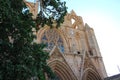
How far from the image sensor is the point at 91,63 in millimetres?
18547

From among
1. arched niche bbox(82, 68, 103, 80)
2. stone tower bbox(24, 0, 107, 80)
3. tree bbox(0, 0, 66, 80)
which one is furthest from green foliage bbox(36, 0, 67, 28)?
arched niche bbox(82, 68, 103, 80)

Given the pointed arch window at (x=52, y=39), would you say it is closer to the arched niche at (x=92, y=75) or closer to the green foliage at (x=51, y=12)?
the arched niche at (x=92, y=75)

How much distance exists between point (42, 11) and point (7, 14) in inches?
135

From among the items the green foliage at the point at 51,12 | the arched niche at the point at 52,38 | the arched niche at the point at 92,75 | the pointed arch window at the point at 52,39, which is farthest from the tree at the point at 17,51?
the arched niche at the point at 92,75

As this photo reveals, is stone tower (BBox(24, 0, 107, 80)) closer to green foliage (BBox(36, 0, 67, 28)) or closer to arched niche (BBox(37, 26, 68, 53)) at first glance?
arched niche (BBox(37, 26, 68, 53))

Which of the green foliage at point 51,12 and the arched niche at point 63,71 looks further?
the arched niche at point 63,71

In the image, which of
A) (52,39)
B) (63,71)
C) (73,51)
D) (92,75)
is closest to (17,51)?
(63,71)

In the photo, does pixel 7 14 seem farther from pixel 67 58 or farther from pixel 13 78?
pixel 67 58

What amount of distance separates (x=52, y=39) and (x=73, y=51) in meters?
2.71

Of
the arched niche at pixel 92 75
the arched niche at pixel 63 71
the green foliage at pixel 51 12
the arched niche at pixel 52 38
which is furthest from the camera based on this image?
the arched niche at pixel 52 38

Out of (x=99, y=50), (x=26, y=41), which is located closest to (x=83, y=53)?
(x=99, y=50)

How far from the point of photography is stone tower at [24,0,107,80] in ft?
55.1

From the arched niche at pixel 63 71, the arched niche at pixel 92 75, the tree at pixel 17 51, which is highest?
the tree at pixel 17 51

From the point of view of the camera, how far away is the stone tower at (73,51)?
55.1 ft
